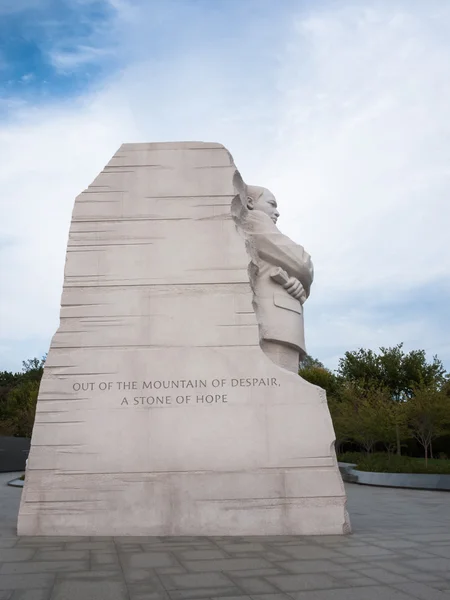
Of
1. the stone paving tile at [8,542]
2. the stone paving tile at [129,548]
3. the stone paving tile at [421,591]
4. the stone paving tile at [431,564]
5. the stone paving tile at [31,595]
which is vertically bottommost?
the stone paving tile at [31,595]

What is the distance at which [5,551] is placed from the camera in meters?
5.82

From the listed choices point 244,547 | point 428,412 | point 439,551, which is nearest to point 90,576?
point 244,547

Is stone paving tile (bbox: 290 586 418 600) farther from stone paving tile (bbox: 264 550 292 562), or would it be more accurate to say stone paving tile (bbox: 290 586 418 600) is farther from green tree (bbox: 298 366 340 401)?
green tree (bbox: 298 366 340 401)

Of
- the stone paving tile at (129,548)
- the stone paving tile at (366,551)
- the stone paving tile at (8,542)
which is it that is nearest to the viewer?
the stone paving tile at (366,551)

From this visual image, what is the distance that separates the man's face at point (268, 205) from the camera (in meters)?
9.72

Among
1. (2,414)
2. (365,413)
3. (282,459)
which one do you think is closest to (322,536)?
(282,459)

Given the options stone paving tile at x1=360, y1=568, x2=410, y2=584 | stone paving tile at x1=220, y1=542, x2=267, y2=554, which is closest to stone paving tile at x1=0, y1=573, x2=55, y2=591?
stone paving tile at x1=220, y1=542, x2=267, y2=554

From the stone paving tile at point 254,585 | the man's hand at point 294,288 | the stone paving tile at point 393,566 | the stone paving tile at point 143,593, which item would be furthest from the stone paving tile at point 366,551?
the man's hand at point 294,288

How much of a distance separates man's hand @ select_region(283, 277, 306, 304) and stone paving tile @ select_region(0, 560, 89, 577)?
491 centimetres

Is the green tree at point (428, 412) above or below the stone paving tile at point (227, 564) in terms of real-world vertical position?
above

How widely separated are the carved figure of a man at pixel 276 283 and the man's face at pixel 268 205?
359 mm

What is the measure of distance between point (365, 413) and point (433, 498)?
1151 cm

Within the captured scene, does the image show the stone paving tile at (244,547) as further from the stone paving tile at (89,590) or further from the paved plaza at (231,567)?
the stone paving tile at (89,590)

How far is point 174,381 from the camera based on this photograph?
752cm
